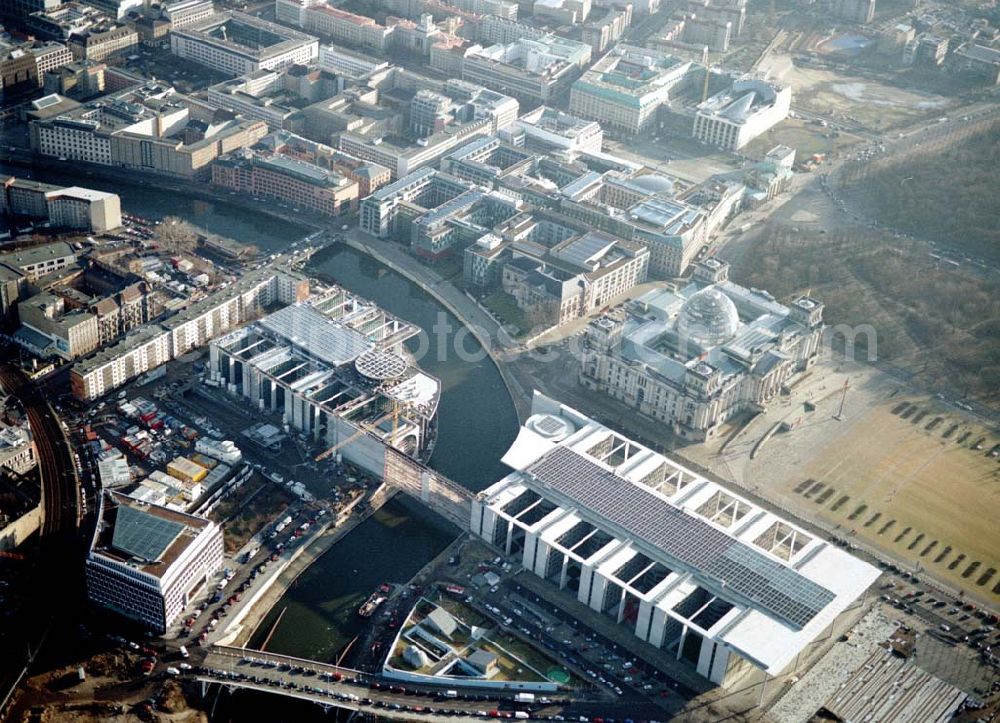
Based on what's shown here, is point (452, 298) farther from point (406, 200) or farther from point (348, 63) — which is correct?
point (348, 63)

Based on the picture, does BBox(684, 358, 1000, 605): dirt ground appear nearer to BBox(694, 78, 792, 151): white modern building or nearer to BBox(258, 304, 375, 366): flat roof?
BBox(258, 304, 375, 366): flat roof

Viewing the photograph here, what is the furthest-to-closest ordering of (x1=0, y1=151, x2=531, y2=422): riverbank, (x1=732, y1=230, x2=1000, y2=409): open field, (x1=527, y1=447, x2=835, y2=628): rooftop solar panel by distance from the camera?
(x1=732, y1=230, x2=1000, y2=409): open field
(x1=0, y1=151, x2=531, y2=422): riverbank
(x1=527, y1=447, x2=835, y2=628): rooftop solar panel

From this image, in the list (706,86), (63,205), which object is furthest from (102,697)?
(706,86)

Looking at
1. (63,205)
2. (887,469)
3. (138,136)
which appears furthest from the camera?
(138,136)

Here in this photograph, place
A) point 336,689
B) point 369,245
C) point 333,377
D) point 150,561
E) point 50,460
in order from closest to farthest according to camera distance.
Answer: point 336,689 < point 150,561 < point 50,460 < point 333,377 < point 369,245

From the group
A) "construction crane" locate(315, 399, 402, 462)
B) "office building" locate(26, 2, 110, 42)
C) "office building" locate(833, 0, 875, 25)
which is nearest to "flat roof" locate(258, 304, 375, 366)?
"construction crane" locate(315, 399, 402, 462)

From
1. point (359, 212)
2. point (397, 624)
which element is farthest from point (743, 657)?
point (359, 212)

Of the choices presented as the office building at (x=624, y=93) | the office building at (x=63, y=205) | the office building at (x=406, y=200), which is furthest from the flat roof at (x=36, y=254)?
the office building at (x=624, y=93)
